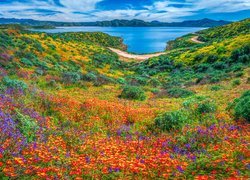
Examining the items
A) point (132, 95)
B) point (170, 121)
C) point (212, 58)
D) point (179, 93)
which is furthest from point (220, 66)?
point (170, 121)

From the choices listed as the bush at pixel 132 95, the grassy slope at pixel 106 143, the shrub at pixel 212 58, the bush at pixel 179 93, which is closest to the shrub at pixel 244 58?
the shrub at pixel 212 58

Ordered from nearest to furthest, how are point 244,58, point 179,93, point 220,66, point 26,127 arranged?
point 26,127 → point 179,93 → point 244,58 → point 220,66

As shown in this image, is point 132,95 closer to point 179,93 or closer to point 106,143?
point 179,93

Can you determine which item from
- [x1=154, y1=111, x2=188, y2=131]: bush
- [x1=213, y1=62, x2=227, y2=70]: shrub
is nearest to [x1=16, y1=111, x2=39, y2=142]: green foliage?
[x1=154, y1=111, x2=188, y2=131]: bush

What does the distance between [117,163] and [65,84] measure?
14692mm

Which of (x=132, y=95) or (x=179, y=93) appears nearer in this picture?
(x=132, y=95)

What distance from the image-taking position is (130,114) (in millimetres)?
12016

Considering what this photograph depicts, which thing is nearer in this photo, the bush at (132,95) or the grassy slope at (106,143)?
the grassy slope at (106,143)

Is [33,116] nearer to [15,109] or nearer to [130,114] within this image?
[15,109]

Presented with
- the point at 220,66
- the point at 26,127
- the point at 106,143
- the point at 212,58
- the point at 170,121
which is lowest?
the point at 220,66

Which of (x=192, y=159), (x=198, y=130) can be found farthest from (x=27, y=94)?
(x=192, y=159)

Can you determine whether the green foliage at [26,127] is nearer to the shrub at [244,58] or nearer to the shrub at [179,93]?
the shrub at [179,93]

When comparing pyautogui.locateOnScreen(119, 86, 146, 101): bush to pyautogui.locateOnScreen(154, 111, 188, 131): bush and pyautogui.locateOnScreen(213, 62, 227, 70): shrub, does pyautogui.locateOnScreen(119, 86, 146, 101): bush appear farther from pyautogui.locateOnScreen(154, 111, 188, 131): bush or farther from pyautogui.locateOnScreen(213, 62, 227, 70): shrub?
pyautogui.locateOnScreen(213, 62, 227, 70): shrub

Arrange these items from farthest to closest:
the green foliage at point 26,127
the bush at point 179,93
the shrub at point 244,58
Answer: the shrub at point 244,58 → the bush at point 179,93 → the green foliage at point 26,127
